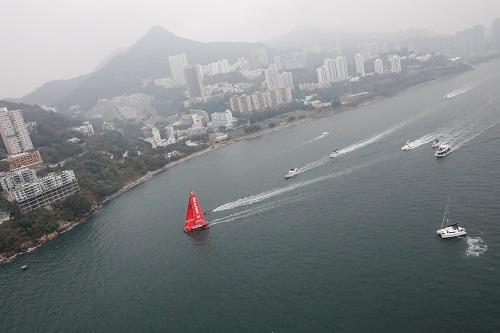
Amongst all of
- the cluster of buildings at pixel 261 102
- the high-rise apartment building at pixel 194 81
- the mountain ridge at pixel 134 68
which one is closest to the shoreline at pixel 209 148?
the cluster of buildings at pixel 261 102

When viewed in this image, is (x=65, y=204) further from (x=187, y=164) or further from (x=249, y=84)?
(x=249, y=84)

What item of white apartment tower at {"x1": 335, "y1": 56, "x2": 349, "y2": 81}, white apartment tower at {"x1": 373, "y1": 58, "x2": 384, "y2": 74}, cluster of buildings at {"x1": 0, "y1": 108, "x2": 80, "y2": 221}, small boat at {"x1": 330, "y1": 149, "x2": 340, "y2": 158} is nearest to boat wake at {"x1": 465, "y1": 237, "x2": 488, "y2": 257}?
small boat at {"x1": 330, "y1": 149, "x2": 340, "y2": 158}

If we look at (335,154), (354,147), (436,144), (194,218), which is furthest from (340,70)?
(194,218)

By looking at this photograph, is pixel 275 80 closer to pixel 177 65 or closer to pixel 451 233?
pixel 177 65

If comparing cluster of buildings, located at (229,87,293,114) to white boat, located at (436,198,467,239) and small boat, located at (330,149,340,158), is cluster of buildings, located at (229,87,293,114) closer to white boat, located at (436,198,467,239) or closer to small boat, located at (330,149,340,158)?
small boat, located at (330,149,340,158)

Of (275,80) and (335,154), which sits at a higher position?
(275,80)

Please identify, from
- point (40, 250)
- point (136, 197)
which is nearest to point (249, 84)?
point (136, 197)
